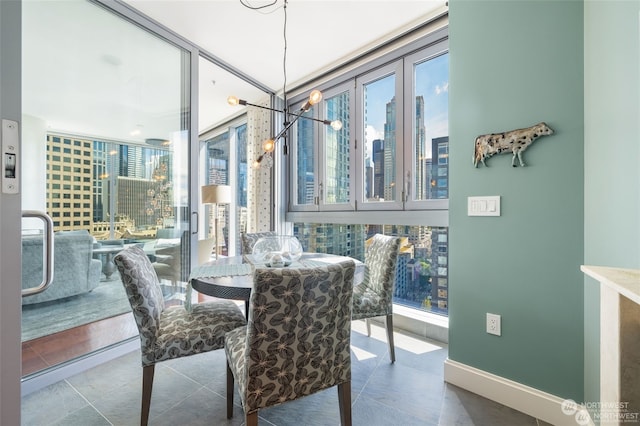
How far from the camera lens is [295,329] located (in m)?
1.09

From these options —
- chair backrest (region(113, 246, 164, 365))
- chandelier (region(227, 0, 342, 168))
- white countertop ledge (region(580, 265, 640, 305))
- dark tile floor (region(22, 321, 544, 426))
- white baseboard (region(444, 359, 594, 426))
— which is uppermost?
chandelier (region(227, 0, 342, 168))

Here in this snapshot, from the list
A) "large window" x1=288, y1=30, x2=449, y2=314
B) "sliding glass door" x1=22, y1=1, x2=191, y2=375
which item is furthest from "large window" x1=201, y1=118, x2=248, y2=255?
"sliding glass door" x1=22, y1=1, x2=191, y2=375

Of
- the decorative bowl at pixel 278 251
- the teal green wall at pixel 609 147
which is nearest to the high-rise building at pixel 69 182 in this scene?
the decorative bowl at pixel 278 251

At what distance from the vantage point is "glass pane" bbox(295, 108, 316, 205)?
367cm

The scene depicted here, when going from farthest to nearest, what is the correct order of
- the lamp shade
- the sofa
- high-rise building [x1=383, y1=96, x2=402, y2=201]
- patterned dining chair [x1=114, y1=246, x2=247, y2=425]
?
the lamp shade → high-rise building [x1=383, y1=96, x2=402, y2=201] → the sofa → patterned dining chair [x1=114, y1=246, x2=247, y2=425]

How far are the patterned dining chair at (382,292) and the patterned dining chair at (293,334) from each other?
0.75 meters

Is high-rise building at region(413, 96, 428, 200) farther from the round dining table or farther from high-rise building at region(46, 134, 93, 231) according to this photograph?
high-rise building at region(46, 134, 93, 231)

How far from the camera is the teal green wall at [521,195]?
1.42 m

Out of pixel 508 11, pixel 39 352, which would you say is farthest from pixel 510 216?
pixel 39 352

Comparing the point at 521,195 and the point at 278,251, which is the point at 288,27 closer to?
the point at 278,251

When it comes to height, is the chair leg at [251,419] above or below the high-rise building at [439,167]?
below

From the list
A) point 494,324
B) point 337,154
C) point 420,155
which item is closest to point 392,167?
point 420,155

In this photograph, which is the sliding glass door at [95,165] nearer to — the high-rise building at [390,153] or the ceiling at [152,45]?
the ceiling at [152,45]

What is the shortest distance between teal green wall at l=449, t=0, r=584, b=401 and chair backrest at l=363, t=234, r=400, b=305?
390 millimetres
